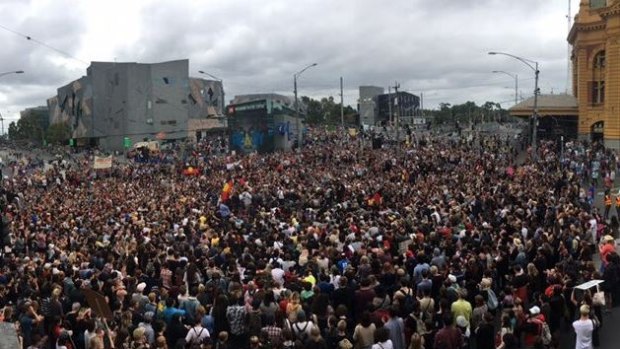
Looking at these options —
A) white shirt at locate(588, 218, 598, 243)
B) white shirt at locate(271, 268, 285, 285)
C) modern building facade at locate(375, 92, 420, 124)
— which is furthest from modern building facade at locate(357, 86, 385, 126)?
white shirt at locate(271, 268, 285, 285)

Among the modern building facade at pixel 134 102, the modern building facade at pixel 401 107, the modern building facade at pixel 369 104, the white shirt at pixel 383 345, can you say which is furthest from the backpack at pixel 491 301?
the modern building facade at pixel 369 104

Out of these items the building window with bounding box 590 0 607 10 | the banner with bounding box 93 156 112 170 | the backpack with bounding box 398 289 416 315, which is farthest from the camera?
the building window with bounding box 590 0 607 10

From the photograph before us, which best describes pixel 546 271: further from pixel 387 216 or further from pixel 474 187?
pixel 474 187

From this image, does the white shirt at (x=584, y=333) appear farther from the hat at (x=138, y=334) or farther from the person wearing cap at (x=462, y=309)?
the hat at (x=138, y=334)

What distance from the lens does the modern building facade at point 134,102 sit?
9156 centimetres

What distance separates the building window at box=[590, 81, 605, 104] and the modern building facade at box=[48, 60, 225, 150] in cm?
5292

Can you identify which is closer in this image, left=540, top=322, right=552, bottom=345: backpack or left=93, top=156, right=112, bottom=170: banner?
left=540, top=322, right=552, bottom=345: backpack

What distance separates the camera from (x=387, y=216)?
2186cm

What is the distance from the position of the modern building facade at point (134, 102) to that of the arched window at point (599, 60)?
53.2m

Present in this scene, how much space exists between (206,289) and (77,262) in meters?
6.14

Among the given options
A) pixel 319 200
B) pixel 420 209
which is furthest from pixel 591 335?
pixel 319 200

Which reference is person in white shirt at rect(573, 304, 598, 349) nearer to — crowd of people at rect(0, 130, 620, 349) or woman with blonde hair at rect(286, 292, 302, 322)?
crowd of people at rect(0, 130, 620, 349)

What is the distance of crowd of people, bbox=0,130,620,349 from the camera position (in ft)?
34.0

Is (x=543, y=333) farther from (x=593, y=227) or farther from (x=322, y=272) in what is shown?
(x=593, y=227)
